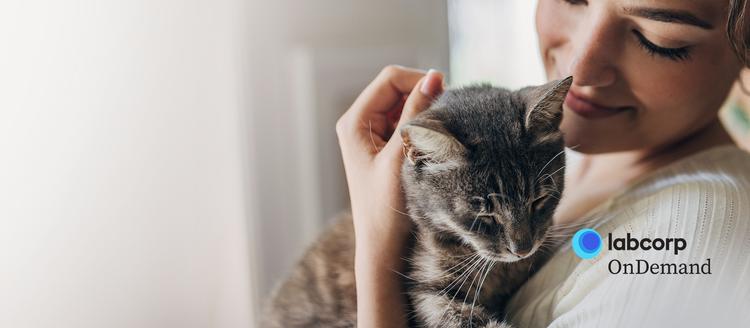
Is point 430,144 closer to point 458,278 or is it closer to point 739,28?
point 458,278

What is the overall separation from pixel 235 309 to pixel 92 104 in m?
0.37

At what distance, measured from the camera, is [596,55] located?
68cm

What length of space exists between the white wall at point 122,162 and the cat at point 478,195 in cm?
30

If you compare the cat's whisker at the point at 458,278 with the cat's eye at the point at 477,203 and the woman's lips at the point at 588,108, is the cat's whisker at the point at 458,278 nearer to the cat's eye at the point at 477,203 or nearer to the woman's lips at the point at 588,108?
the cat's eye at the point at 477,203

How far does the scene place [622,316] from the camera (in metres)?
0.59

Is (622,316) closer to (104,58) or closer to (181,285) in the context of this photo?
(181,285)

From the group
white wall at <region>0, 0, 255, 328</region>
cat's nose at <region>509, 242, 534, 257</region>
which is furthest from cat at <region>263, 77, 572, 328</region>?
white wall at <region>0, 0, 255, 328</region>

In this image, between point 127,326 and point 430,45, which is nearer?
point 127,326

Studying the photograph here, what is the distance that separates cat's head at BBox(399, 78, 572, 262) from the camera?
648 millimetres

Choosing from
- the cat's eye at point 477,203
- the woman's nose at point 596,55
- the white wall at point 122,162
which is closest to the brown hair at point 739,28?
the woman's nose at point 596,55

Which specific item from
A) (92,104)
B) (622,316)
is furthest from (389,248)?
(92,104)

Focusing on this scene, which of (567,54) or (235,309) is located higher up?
(567,54)

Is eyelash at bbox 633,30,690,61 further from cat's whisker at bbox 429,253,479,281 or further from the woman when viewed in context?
cat's whisker at bbox 429,253,479,281

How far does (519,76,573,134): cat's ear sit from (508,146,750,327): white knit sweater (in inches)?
6.0
